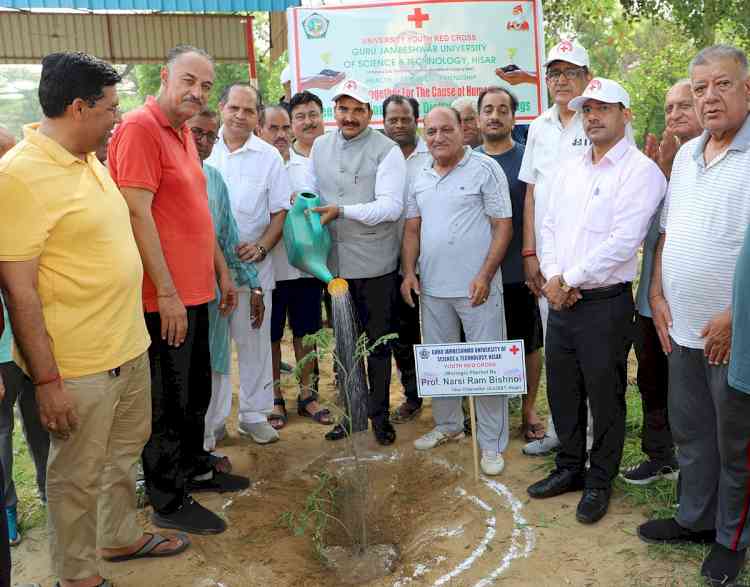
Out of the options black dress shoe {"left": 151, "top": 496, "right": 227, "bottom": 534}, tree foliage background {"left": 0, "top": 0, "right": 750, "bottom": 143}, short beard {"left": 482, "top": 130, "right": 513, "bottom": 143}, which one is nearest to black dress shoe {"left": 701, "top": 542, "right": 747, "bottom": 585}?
black dress shoe {"left": 151, "top": 496, "right": 227, "bottom": 534}

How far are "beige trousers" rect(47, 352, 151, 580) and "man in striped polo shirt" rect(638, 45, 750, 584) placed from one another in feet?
7.68

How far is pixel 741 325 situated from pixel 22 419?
3287 mm

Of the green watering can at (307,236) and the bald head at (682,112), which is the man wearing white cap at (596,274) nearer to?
the bald head at (682,112)

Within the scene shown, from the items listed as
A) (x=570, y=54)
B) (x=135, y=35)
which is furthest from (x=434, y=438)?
(x=135, y=35)

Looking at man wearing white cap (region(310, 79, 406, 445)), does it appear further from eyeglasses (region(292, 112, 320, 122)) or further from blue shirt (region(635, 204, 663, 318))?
blue shirt (region(635, 204, 663, 318))

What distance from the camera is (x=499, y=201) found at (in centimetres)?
398

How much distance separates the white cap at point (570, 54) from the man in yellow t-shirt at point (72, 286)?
2.53 m

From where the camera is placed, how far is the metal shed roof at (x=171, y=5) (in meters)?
7.05

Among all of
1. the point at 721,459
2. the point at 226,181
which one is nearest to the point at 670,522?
the point at 721,459

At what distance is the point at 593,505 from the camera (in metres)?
3.50

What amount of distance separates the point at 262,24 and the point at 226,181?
819 inches

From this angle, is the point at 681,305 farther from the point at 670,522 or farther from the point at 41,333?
the point at 41,333

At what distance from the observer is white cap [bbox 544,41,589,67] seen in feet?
13.1

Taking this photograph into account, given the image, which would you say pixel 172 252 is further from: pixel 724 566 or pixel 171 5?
pixel 171 5
